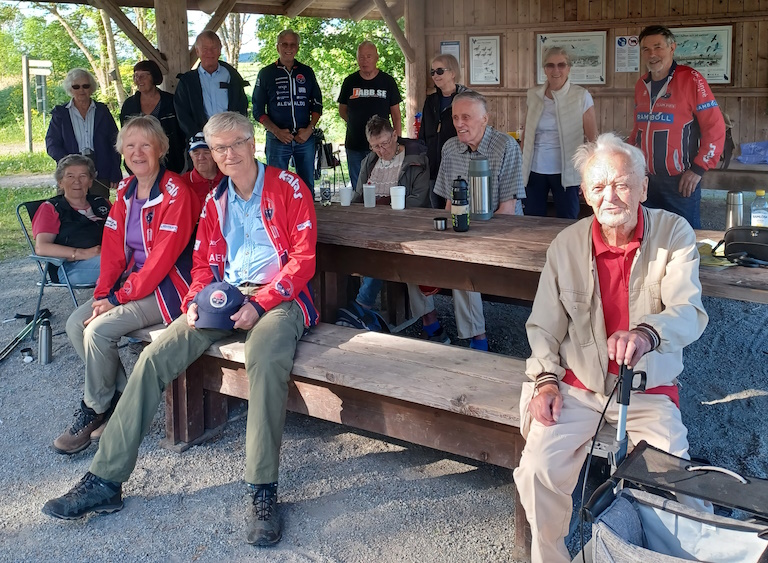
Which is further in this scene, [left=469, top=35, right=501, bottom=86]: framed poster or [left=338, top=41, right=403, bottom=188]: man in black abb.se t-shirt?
[left=469, top=35, right=501, bottom=86]: framed poster

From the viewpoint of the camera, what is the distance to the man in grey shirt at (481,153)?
13.9 feet

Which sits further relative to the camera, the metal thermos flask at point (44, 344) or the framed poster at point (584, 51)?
the framed poster at point (584, 51)

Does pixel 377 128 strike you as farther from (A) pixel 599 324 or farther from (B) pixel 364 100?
(A) pixel 599 324

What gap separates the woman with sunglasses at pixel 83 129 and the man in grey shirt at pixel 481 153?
3223 millimetres

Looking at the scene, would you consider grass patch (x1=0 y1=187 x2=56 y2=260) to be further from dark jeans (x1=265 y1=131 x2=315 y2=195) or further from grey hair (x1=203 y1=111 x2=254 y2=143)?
grey hair (x1=203 y1=111 x2=254 y2=143)

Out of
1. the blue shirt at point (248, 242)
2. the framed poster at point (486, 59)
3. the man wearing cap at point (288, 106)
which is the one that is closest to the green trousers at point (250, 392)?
the blue shirt at point (248, 242)

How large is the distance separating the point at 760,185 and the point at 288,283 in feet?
21.1

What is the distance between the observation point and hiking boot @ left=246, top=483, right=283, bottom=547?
2.83 meters

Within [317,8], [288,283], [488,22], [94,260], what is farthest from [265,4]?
[288,283]

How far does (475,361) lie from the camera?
123 inches

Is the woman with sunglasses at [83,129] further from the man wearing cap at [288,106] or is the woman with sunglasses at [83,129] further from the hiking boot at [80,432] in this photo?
the hiking boot at [80,432]

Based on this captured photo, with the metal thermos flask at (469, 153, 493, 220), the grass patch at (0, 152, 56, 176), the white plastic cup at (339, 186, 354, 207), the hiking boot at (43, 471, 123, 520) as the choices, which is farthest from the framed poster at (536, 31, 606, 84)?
the grass patch at (0, 152, 56, 176)

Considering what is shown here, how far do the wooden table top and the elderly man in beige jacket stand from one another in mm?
472

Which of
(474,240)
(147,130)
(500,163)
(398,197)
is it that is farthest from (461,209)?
(147,130)
